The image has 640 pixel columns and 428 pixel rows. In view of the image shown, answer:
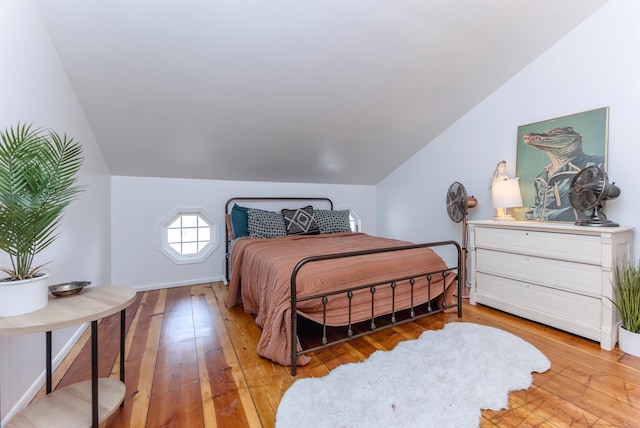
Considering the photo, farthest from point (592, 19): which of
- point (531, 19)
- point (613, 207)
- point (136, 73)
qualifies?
point (136, 73)

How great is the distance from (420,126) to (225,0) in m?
2.58

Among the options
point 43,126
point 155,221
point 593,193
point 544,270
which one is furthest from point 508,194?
point 155,221

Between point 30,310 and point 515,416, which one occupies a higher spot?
point 30,310

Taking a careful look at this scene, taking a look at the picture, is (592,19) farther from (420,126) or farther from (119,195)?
(119,195)

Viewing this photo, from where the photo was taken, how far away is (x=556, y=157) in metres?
2.70

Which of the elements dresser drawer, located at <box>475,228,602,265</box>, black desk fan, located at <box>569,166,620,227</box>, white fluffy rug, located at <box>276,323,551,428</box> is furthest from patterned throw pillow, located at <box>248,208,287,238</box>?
black desk fan, located at <box>569,166,620,227</box>

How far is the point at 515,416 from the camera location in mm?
1383

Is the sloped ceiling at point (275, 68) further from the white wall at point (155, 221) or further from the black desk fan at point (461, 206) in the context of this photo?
the black desk fan at point (461, 206)

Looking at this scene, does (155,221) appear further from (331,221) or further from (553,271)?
(553,271)

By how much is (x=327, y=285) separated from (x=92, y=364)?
1270 millimetres

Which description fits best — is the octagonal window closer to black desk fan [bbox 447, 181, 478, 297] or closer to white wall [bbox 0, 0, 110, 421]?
white wall [bbox 0, 0, 110, 421]

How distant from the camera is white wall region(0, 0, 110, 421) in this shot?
1.31 m

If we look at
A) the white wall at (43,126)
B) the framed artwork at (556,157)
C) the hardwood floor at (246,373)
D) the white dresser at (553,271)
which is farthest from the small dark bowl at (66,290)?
the framed artwork at (556,157)

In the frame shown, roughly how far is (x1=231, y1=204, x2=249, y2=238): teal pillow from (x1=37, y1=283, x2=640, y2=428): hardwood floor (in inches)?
45.1
